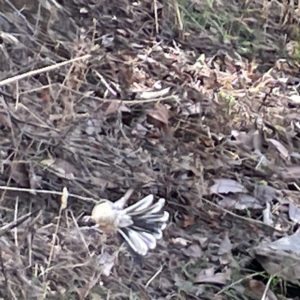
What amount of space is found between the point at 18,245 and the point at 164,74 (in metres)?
0.90

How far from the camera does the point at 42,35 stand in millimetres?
2090

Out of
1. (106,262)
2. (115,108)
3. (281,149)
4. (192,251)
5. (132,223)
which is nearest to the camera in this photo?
(132,223)

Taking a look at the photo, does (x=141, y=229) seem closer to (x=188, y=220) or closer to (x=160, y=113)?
(x=188, y=220)

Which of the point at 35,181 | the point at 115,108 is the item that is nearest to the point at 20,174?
the point at 35,181

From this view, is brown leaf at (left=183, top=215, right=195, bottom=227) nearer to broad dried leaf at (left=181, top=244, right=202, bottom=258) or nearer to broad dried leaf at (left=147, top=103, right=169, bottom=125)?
broad dried leaf at (left=181, top=244, right=202, bottom=258)

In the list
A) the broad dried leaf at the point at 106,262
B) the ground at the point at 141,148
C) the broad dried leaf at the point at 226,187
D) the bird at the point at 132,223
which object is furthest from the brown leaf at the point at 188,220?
the bird at the point at 132,223

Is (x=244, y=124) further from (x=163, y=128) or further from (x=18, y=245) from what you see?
(x=18, y=245)

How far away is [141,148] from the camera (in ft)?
6.13

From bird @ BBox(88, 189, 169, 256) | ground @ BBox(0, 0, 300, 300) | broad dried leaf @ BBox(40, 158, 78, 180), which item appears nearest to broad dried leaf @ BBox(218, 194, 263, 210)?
ground @ BBox(0, 0, 300, 300)

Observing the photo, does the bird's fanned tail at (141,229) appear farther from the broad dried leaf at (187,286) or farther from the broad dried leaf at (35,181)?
the broad dried leaf at (35,181)

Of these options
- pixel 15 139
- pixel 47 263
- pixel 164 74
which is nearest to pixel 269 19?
pixel 164 74

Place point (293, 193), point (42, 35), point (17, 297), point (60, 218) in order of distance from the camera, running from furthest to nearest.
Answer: point (42, 35) → point (293, 193) → point (60, 218) → point (17, 297)

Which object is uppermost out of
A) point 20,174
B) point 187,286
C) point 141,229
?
point 141,229

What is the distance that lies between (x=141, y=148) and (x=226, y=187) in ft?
0.74
